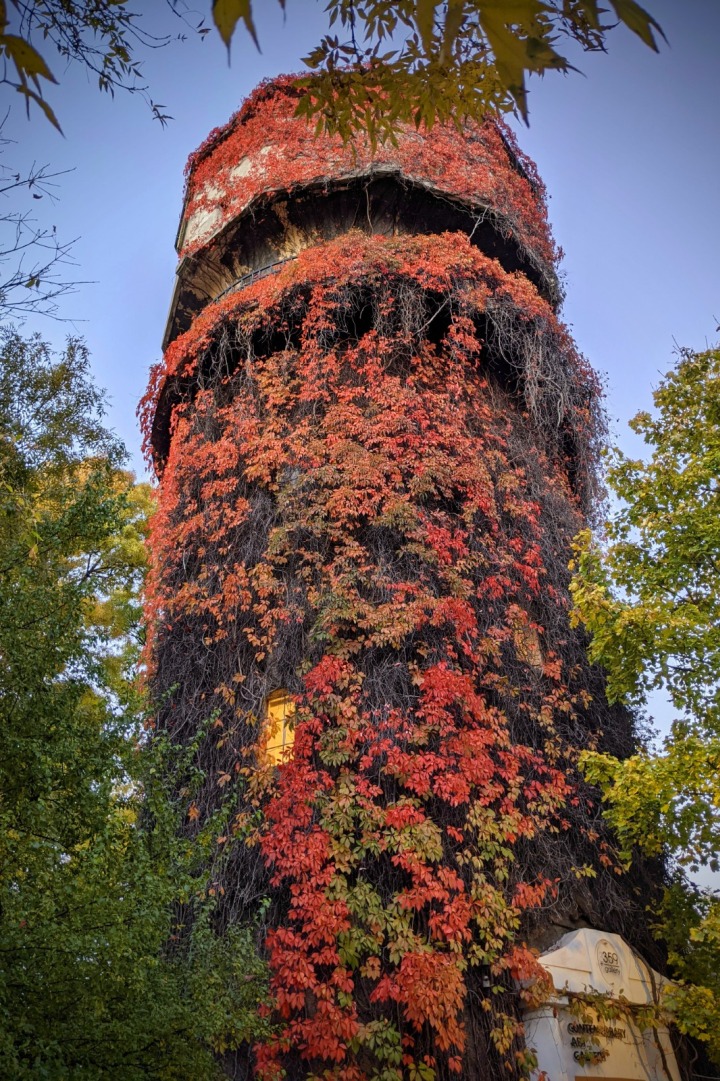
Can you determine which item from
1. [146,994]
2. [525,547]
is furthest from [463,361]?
[146,994]

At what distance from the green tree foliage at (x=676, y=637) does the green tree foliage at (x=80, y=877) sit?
4400mm

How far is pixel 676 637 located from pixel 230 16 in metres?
8.06

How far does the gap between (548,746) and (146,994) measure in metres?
5.87

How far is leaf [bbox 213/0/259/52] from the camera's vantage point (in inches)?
66.4

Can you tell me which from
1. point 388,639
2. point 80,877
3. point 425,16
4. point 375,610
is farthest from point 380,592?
point 425,16

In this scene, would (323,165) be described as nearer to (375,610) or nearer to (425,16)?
(375,610)

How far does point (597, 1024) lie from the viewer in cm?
763

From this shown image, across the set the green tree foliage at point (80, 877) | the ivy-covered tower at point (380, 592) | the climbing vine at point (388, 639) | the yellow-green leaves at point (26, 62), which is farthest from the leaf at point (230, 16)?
the climbing vine at point (388, 639)

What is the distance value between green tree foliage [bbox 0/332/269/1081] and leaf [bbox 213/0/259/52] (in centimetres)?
381

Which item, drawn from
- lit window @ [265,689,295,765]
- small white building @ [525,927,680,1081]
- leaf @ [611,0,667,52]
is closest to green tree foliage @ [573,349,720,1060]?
small white building @ [525,927,680,1081]

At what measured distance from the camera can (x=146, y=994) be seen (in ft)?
14.5

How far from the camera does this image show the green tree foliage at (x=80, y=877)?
3.89 meters

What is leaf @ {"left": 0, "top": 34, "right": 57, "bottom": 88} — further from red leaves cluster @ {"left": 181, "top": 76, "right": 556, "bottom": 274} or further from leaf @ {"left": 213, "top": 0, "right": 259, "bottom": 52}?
red leaves cluster @ {"left": 181, "top": 76, "right": 556, "bottom": 274}

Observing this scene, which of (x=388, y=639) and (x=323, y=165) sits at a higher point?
(x=323, y=165)
